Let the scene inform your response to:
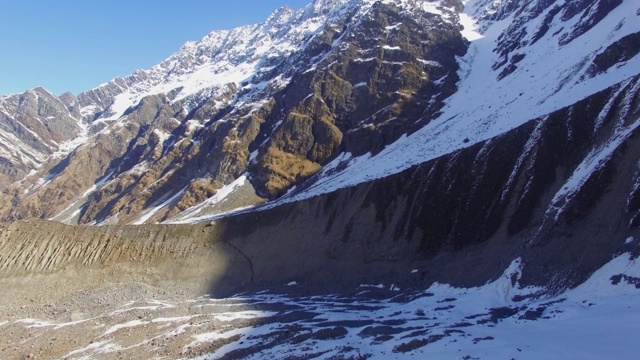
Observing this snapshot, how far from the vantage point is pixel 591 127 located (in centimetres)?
6025

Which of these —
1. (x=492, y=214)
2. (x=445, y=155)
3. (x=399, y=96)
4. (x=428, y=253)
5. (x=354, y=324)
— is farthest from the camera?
(x=399, y=96)

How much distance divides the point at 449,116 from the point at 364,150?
2815 centimetres

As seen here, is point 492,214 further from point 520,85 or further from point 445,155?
point 520,85

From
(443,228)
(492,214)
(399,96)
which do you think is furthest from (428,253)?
(399,96)

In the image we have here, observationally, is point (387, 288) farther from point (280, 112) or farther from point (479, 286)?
point (280, 112)

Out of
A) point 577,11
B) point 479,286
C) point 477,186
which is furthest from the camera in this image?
point 577,11

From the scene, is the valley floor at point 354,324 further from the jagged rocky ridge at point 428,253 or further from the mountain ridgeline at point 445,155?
the mountain ridgeline at point 445,155

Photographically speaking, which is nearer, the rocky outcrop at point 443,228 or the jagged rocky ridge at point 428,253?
the jagged rocky ridge at point 428,253

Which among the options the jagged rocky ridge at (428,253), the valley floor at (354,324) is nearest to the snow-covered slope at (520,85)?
the jagged rocky ridge at (428,253)

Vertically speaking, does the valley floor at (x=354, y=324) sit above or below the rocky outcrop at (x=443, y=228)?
below

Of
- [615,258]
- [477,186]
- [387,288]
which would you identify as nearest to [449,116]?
[477,186]

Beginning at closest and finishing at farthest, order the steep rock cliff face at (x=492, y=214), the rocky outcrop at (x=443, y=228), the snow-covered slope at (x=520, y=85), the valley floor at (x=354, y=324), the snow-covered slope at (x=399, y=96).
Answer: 1. the valley floor at (x=354, y=324)
2. the steep rock cliff face at (x=492, y=214)
3. the rocky outcrop at (x=443, y=228)
4. the snow-covered slope at (x=520, y=85)
5. the snow-covered slope at (x=399, y=96)

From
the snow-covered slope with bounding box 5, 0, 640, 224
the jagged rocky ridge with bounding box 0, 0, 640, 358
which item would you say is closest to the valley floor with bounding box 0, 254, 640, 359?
the jagged rocky ridge with bounding box 0, 0, 640, 358

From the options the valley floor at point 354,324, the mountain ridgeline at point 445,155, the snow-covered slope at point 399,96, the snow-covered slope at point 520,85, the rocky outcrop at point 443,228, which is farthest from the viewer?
the snow-covered slope at point 399,96
